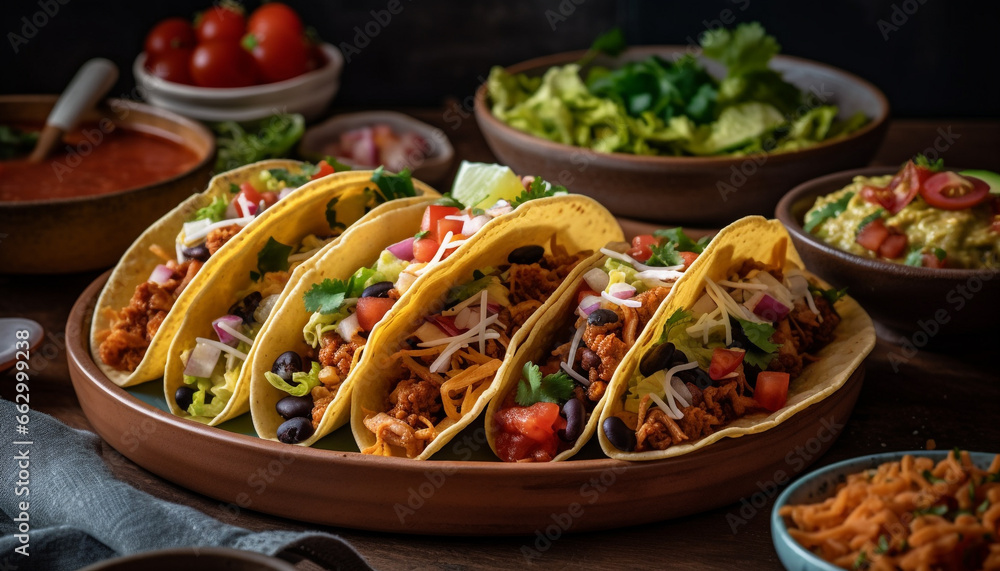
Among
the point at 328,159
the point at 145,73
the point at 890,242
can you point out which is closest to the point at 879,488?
the point at 890,242

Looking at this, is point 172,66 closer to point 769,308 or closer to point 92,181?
point 92,181

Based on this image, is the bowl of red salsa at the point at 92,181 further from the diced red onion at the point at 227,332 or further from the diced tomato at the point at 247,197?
the diced red onion at the point at 227,332

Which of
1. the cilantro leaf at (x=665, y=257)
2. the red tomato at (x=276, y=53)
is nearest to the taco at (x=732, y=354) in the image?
the cilantro leaf at (x=665, y=257)

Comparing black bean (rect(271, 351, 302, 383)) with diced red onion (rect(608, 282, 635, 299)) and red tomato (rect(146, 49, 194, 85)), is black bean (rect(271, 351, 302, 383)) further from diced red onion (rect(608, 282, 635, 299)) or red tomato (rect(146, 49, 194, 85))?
red tomato (rect(146, 49, 194, 85))

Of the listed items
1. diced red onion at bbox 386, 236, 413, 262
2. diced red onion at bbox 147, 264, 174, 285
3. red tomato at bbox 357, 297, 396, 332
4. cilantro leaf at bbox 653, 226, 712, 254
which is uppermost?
diced red onion at bbox 386, 236, 413, 262
